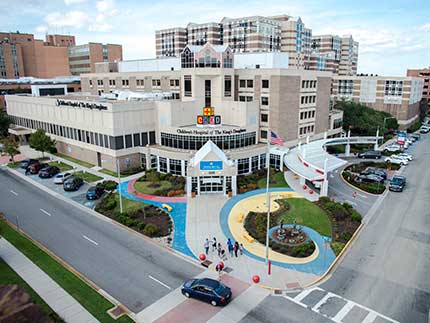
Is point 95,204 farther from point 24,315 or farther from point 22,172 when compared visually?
point 24,315

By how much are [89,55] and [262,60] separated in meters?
95.4

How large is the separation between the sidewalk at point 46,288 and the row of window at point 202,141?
27.7 metres

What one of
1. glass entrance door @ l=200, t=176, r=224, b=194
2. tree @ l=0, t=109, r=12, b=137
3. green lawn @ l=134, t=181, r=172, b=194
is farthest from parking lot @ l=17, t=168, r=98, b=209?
tree @ l=0, t=109, r=12, b=137

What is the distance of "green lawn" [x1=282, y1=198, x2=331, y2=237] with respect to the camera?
113 feet

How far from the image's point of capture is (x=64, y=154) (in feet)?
216

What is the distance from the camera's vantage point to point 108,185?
152 feet

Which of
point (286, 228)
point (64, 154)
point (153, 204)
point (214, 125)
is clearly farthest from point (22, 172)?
point (286, 228)

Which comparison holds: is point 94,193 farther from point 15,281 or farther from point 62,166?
point 62,166

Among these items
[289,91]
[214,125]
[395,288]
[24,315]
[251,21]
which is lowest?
[395,288]

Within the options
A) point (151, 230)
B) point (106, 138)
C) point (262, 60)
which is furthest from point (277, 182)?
point (262, 60)

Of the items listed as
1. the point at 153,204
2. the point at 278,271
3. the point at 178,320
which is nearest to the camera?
the point at 178,320

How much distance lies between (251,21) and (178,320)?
98791mm

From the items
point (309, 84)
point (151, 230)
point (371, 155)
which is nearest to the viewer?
point (151, 230)

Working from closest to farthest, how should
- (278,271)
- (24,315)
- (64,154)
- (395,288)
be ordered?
(24,315) → (395,288) → (278,271) → (64,154)
